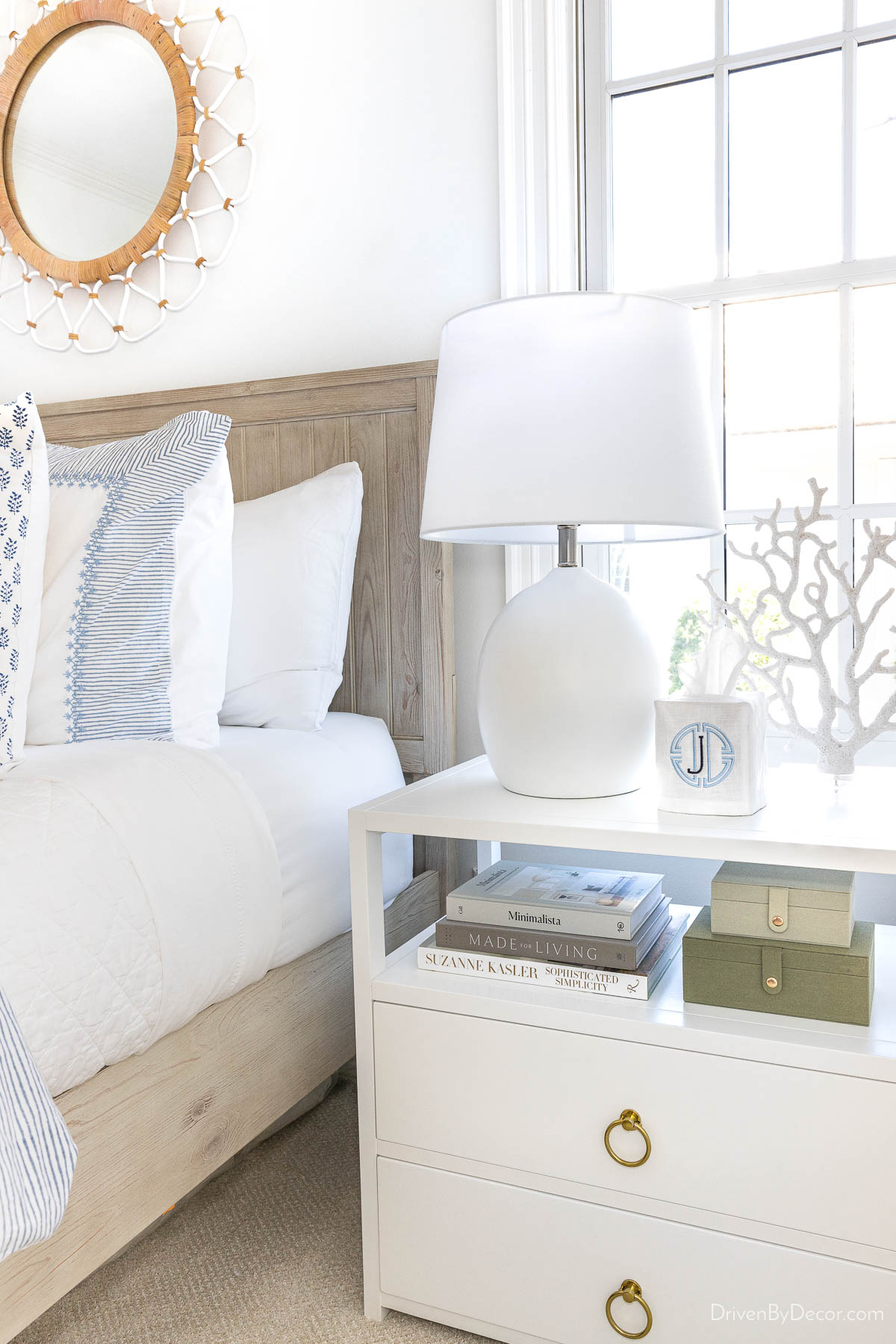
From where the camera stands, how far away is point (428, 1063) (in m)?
1.15

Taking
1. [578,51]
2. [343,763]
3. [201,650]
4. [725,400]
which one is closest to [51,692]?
[201,650]

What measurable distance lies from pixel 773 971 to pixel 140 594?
930mm

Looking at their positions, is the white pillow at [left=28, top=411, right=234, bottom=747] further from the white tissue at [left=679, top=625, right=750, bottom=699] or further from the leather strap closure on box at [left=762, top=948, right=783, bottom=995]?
the leather strap closure on box at [left=762, top=948, right=783, bottom=995]

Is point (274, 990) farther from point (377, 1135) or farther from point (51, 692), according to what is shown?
point (51, 692)

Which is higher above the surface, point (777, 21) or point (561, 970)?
point (777, 21)

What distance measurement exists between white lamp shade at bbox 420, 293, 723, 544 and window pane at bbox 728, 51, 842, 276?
22.0 inches

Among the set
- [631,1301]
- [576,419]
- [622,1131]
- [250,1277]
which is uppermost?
[576,419]

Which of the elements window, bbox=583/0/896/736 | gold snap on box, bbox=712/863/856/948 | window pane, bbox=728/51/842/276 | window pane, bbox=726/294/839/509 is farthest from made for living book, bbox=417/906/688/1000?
window pane, bbox=728/51/842/276

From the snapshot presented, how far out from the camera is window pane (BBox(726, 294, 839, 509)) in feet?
5.09

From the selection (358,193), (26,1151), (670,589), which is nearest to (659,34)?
(358,193)

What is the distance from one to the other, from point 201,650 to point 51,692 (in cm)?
21

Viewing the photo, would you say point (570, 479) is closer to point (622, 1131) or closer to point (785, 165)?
point (622, 1131)

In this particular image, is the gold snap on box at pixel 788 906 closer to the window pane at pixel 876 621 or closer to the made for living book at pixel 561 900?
the made for living book at pixel 561 900

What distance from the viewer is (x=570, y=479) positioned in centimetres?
106
